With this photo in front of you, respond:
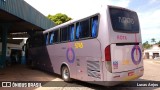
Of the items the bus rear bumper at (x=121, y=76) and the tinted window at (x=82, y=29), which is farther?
Result: the tinted window at (x=82, y=29)

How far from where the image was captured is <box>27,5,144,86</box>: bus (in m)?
8.07

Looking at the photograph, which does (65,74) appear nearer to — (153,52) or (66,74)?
(66,74)

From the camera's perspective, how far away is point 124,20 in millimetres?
8836

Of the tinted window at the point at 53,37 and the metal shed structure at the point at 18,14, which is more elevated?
the metal shed structure at the point at 18,14

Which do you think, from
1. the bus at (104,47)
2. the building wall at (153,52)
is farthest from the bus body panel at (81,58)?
the building wall at (153,52)

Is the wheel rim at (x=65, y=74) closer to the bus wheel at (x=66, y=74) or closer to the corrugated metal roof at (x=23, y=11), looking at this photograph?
the bus wheel at (x=66, y=74)

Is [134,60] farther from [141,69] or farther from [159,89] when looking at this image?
[159,89]

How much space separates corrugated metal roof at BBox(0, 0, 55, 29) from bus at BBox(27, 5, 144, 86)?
14.1 ft

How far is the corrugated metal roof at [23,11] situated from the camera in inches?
512

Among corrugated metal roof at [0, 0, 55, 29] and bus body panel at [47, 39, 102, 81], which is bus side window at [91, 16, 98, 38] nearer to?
bus body panel at [47, 39, 102, 81]

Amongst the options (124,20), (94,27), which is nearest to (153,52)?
Answer: (124,20)

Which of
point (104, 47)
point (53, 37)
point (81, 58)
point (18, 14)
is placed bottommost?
point (81, 58)

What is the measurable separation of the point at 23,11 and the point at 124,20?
31.1ft

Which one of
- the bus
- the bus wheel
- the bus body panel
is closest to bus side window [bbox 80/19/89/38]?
the bus
